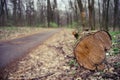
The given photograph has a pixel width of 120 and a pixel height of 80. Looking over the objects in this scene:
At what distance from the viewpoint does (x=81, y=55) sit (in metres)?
4.81

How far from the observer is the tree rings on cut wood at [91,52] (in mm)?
4770

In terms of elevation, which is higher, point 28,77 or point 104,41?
point 104,41

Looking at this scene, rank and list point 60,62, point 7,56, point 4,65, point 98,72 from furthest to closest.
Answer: point 7,56 < point 60,62 < point 4,65 < point 98,72

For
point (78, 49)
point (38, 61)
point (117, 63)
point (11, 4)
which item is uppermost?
point (11, 4)

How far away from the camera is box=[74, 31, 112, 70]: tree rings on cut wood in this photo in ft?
15.6

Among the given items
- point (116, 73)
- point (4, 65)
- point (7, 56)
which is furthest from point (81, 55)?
point (7, 56)

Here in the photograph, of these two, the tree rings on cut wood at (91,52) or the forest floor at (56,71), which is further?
the tree rings on cut wood at (91,52)

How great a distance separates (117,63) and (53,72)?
6.48 ft

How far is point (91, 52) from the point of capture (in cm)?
487

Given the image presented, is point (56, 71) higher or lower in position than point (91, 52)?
lower

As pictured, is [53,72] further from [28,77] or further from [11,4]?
[11,4]

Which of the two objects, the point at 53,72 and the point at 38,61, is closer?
the point at 53,72

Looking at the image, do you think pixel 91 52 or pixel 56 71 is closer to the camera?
pixel 91 52

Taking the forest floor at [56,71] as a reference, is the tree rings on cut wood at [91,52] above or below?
above
